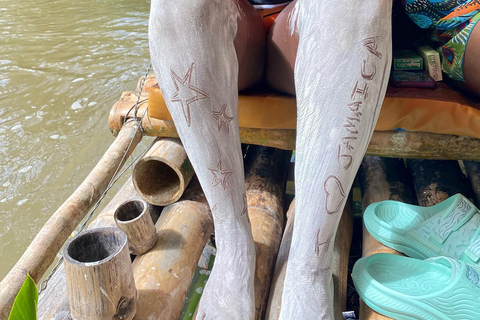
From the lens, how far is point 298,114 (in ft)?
2.61

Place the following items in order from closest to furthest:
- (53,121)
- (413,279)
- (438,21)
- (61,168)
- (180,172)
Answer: (413,279) → (438,21) → (180,172) → (61,168) → (53,121)

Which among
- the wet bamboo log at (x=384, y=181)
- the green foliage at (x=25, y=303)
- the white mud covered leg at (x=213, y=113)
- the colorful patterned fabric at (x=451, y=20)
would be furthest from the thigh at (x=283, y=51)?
the green foliage at (x=25, y=303)

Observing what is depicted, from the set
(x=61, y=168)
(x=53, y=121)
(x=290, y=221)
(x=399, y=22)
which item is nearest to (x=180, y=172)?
(x=290, y=221)

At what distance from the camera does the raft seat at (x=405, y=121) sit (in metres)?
1.09

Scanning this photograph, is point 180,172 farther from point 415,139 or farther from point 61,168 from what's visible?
point 61,168

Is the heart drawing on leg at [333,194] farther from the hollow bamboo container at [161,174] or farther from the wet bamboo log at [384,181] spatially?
the hollow bamboo container at [161,174]

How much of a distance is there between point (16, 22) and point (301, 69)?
6420mm

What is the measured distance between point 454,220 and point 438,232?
5 centimetres

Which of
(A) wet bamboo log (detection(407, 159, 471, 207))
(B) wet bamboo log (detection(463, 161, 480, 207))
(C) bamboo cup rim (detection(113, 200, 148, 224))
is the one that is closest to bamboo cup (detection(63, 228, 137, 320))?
(C) bamboo cup rim (detection(113, 200, 148, 224))

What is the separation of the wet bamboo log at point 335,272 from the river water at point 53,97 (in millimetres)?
1680

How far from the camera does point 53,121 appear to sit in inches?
133

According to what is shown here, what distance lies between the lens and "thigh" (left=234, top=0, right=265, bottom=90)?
0.98 metres

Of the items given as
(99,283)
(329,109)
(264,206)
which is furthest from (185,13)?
(264,206)

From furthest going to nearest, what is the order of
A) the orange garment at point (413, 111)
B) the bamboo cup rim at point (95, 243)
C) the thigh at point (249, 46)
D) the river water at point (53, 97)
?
1. the river water at point (53, 97)
2. the orange garment at point (413, 111)
3. the thigh at point (249, 46)
4. the bamboo cup rim at point (95, 243)
